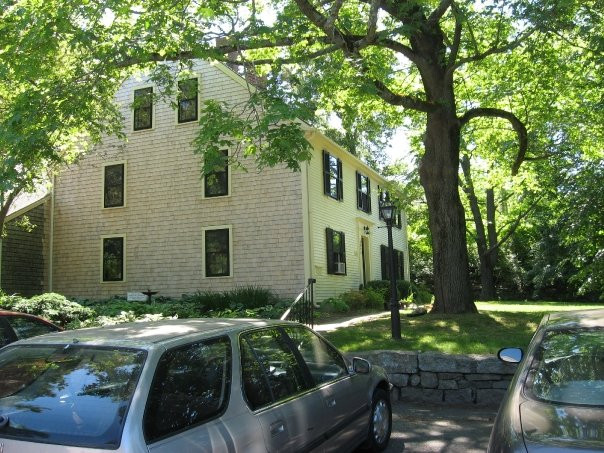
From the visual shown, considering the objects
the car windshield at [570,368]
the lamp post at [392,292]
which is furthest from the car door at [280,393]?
the lamp post at [392,292]

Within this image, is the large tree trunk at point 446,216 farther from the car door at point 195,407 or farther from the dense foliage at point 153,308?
the car door at point 195,407

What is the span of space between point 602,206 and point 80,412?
990 inches

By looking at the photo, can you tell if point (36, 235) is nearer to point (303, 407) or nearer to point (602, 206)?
point (303, 407)

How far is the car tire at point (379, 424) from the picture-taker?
5.21 m

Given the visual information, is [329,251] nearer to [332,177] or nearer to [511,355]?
[332,177]

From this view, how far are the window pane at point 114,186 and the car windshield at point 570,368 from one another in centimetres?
1756

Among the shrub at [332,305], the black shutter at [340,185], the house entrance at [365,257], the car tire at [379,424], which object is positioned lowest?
the car tire at [379,424]

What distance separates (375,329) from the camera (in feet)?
37.0

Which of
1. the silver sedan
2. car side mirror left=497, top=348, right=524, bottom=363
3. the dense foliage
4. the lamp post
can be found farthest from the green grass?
the silver sedan

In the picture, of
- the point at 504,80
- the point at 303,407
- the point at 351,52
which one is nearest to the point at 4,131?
the point at 351,52

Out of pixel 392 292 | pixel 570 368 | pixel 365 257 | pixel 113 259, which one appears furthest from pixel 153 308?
pixel 570 368

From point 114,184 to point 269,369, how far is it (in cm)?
1710

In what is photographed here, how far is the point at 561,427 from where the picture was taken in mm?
2727

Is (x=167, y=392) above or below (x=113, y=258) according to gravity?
below
